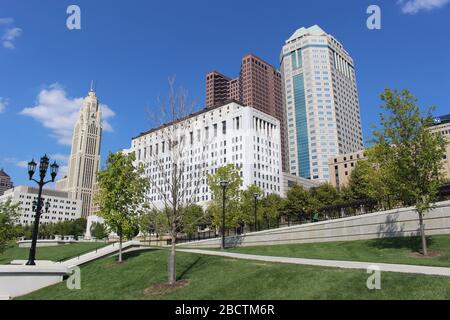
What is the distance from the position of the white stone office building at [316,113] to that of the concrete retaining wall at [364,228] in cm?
14909

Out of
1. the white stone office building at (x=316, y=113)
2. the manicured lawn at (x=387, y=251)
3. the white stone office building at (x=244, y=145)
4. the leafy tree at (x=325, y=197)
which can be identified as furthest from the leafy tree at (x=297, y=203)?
the white stone office building at (x=316, y=113)

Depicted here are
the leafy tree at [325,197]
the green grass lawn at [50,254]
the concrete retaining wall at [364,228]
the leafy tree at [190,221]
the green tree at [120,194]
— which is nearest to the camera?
the leafy tree at [190,221]

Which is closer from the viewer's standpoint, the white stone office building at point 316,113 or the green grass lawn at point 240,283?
the green grass lawn at point 240,283

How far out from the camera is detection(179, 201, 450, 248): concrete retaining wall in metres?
23.2

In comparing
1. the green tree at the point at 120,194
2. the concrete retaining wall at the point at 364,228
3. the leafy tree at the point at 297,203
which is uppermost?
the leafy tree at the point at 297,203

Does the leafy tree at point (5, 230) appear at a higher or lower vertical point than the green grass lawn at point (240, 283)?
higher

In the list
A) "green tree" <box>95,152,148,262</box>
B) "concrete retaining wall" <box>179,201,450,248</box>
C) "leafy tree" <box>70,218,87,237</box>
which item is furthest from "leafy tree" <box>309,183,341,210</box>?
"leafy tree" <box>70,218,87,237</box>

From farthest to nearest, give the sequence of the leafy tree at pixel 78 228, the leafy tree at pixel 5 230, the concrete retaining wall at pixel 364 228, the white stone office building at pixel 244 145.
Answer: the leafy tree at pixel 78 228 → the white stone office building at pixel 244 145 → the leafy tree at pixel 5 230 → the concrete retaining wall at pixel 364 228

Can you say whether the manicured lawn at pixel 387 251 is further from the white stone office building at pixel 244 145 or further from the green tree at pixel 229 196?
the white stone office building at pixel 244 145

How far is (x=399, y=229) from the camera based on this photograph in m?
24.7

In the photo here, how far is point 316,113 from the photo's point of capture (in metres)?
186

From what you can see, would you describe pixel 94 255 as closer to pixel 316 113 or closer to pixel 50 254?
pixel 50 254

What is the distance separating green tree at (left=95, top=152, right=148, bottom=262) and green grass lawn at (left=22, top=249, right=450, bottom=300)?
15.5 ft

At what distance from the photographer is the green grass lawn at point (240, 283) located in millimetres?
10876
